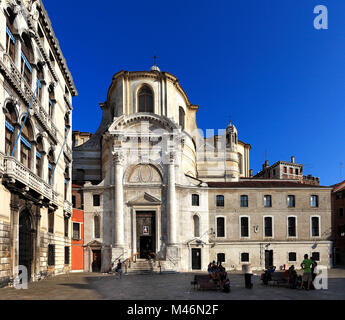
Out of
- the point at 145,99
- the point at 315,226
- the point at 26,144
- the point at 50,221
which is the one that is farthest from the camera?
the point at 145,99

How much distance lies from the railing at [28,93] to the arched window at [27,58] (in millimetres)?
1213

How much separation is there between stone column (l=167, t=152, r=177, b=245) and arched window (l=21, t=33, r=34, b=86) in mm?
18538

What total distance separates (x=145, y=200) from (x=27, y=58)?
778 inches

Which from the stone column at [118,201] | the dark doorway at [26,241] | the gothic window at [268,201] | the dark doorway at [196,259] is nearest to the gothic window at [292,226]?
the gothic window at [268,201]

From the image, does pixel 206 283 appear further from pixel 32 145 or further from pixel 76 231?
pixel 76 231

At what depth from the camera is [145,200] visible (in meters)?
40.8

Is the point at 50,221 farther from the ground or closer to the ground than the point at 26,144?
closer to the ground

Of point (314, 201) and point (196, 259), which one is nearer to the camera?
point (196, 259)

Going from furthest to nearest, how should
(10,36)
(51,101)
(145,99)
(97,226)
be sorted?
(145,99)
(97,226)
(51,101)
(10,36)

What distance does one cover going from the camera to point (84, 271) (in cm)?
3962

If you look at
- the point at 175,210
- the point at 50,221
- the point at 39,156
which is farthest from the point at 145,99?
the point at 50,221

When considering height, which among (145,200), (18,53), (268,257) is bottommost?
(268,257)
